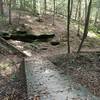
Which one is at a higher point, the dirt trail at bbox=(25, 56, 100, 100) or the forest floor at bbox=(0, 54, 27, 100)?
the dirt trail at bbox=(25, 56, 100, 100)

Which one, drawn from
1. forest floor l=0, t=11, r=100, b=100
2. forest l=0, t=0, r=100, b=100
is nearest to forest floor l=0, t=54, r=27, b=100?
forest l=0, t=0, r=100, b=100

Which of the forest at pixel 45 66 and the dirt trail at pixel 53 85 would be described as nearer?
the dirt trail at pixel 53 85

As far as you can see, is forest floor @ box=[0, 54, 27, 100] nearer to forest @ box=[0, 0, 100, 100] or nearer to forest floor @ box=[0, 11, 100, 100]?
forest @ box=[0, 0, 100, 100]

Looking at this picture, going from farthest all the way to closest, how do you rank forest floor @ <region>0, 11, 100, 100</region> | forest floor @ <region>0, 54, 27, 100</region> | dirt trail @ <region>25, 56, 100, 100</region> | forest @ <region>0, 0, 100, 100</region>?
forest floor @ <region>0, 11, 100, 100</region>
forest floor @ <region>0, 54, 27, 100</region>
forest @ <region>0, 0, 100, 100</region>
dirt trail @ <region>25, 56, 100, 100</region>

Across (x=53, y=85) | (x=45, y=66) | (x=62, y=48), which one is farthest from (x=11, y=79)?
(x=62, y=48)

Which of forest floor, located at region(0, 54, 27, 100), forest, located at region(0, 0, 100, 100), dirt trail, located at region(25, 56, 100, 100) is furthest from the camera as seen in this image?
forest floor, located at region(0, 54, 27, 100)

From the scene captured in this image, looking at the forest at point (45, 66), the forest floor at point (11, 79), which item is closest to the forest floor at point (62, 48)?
the forest at point (45, 66)

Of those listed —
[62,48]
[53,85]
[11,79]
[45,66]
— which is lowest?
[11,79]

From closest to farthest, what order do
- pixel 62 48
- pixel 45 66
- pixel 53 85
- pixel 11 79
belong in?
pixel 53 85
pixel 11 79
pixel 45 66
pixel 62 48

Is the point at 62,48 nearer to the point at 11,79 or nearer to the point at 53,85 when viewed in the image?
the point at 11,79

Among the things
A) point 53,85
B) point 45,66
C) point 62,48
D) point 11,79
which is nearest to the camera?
point 53,85

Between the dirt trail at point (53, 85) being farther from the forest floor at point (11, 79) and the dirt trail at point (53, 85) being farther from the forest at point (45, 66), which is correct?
the forest floor at point (11, 79)

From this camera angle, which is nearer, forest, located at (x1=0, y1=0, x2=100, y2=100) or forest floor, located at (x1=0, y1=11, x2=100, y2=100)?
forest, located at (x1=0, y1=0, x2=100, y2=100)

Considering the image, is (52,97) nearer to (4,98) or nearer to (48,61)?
(4,98)
